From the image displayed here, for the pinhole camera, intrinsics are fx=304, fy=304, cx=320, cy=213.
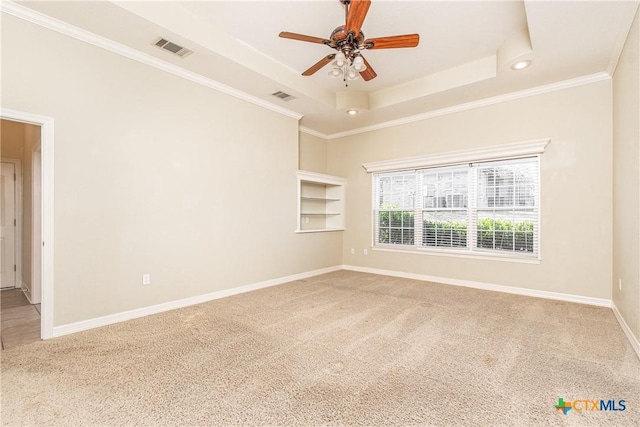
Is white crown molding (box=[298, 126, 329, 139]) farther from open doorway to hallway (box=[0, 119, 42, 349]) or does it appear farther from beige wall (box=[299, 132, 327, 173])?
open doorway to hallway (box=[0, 119, 42, 349])

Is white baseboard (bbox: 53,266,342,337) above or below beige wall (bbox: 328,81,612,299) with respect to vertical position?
below

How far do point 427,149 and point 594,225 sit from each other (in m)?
2.55

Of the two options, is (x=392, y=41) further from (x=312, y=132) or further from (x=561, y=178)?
(x=312, y=132)

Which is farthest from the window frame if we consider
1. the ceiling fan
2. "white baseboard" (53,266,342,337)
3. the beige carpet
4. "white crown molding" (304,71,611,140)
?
the ceiling fan

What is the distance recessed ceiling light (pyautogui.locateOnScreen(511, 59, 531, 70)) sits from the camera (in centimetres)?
361

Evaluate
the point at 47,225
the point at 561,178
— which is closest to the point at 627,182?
the point at 561,178

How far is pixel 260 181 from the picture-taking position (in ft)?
15.9

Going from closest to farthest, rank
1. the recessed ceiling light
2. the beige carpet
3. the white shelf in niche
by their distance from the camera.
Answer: the beige carpet
the recessed ceiling light
the white shelf in niche

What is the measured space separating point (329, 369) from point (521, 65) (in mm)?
4040

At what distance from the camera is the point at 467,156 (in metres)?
4.89

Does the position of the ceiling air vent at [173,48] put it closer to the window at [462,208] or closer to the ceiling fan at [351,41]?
the ceiling fan at [351,41]

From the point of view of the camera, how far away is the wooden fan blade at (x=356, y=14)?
2.38 m

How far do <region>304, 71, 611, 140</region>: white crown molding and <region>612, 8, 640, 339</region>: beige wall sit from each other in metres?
0.32

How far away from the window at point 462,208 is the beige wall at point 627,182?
0.92 metres
